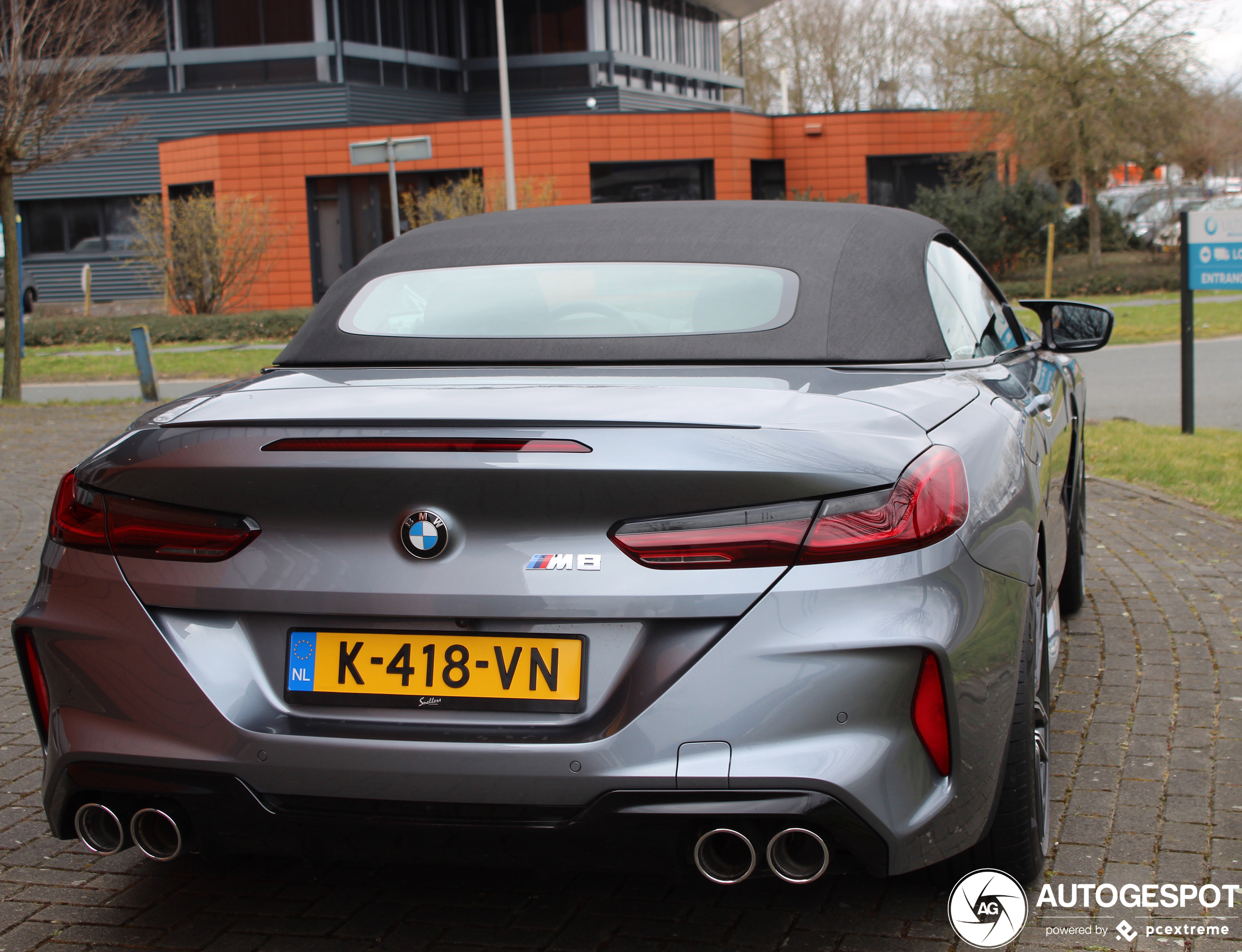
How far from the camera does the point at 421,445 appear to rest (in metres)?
2.26

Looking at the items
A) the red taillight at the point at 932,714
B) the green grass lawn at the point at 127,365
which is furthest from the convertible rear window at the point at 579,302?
the green grass lawn at the point at 127,365

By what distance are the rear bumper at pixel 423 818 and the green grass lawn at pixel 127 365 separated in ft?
52.2

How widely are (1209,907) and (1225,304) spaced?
25.1 metres

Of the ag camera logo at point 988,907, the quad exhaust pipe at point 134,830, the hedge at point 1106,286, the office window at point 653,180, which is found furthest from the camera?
the office window at point 653,180

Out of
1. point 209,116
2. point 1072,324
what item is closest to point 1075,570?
point 1072,324

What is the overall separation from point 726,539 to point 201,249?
2971 cm

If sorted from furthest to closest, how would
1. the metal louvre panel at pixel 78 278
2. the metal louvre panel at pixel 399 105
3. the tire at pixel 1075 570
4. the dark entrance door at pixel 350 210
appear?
the metal louvre panel at pixel 78 278
the metal louvre panel at pixel 399 105
the dark entrance door at pixel 350 210
the tire at pixel 1075 570

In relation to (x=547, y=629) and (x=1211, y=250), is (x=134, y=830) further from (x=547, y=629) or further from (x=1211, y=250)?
(x=1211, y=250)

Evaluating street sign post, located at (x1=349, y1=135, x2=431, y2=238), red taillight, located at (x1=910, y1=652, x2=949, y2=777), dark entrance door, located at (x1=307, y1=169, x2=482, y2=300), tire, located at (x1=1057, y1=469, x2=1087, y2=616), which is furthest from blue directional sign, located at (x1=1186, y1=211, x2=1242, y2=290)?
dark entrance door, located at (x1=307, y1=169, x2=482, y2=300)

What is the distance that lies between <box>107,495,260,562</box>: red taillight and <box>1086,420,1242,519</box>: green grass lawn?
6.21 metres

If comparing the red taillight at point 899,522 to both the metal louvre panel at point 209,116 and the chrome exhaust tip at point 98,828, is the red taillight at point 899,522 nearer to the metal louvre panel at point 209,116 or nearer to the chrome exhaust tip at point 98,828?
the chrome exhaust tip at point 98,828

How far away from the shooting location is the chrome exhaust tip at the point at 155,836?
240 centimetres

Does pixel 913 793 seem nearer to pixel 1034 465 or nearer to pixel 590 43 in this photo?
pixel 1034 465

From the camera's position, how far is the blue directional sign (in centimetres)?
974
